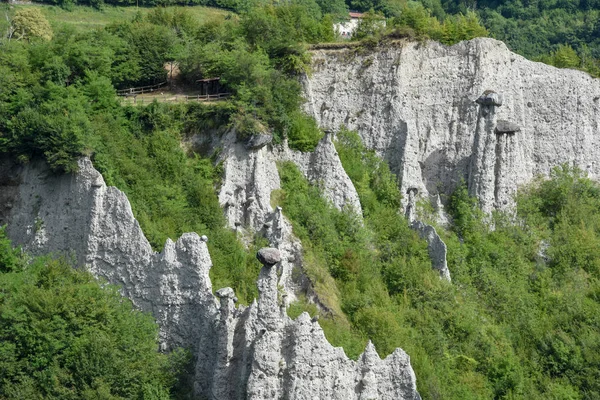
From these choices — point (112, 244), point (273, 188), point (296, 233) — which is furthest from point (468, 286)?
point (112, 244)

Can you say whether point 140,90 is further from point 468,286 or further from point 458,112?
point 468,286

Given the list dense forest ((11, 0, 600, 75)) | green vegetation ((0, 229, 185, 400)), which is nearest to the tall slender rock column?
green vegetation ((0, 229, 185, 400))

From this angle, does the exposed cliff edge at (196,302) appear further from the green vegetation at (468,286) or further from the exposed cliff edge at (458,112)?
the exposed cliff edge at (458,112)

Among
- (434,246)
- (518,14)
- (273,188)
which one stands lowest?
(434,246)

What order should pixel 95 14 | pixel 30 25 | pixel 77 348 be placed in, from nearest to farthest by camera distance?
pixel 77 348, pixel 30 25, pixel 95 14

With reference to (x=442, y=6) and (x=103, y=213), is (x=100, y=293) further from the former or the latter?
(x=442, y=6)

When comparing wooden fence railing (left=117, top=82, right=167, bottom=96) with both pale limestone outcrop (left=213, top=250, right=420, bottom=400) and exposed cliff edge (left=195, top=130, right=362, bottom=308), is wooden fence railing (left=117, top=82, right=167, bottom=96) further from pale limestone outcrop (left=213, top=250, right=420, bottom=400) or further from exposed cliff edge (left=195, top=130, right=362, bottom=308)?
pale limestone outcrop (left=213, top=250, right=420, bottom=400)
